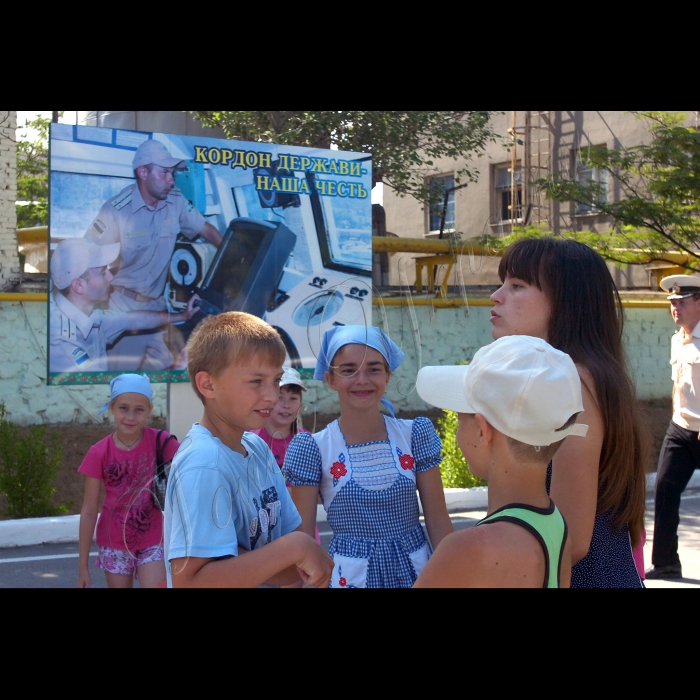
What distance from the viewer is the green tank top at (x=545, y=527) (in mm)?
1671

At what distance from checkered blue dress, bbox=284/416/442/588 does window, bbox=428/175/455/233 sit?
12206 millimetres

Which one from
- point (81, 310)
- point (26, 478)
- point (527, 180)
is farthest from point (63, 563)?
point (527, 180)

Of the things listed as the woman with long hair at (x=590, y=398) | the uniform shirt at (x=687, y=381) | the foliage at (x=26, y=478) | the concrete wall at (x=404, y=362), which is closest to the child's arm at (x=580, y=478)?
the woman with long hair at (x=590, y=398)

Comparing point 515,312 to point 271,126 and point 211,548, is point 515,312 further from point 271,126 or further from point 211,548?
point 271,126

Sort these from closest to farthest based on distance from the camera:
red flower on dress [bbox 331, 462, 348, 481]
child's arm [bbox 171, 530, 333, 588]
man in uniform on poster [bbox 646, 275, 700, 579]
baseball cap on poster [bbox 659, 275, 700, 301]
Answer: child's arm [bbox 171, 530, 333, 588], red flower on dress [bbox 331, 462, 348, 481], man in uniform on poster [bbox 646, 275, 700, 579], baseball cap on poster [bbox 659, 275, 700, 301]

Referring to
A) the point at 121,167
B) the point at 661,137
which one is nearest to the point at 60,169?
the point at 121,167

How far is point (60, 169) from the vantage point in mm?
6855

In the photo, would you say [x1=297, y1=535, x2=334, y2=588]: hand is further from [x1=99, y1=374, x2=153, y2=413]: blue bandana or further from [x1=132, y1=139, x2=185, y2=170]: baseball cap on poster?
[x1=132, y1=139, x2=185, y2=170]: baseball cap on poster

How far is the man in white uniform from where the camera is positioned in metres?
6.99

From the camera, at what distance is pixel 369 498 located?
2713 mm

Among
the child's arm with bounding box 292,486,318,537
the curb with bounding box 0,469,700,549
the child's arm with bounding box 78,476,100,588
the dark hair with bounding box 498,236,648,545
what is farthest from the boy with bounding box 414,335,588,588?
the curb with bounding box 0,469,700,549

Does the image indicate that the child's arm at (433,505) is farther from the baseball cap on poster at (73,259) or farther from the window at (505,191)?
the window at (505,191)

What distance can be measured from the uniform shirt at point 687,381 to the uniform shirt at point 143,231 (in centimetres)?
437

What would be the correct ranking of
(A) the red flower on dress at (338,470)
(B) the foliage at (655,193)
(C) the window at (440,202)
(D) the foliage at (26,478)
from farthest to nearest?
1. (C) the window at (440,202)
2. (B) the foliage at (655,193)
3. (D) the foliage at (26,478)
4. (A) the red flower on dress at (338,470)
